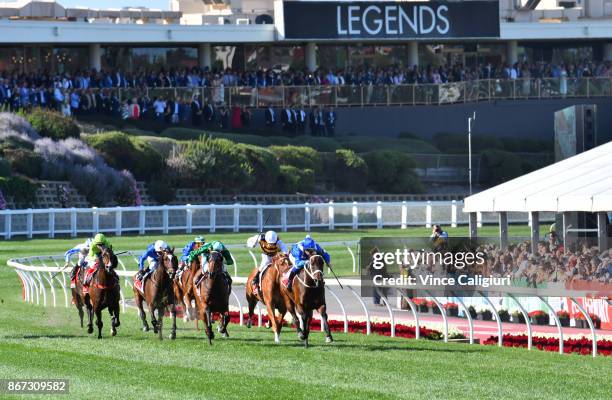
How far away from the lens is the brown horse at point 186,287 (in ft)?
63.3

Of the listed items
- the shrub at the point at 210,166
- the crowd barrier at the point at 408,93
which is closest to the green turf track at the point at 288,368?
the shrub at the point at 210,166

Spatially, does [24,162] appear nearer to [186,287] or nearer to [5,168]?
[5,168]

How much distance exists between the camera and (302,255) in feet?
57.8

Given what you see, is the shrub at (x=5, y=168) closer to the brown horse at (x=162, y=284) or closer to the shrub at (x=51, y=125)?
the shrub at (x=51, y=125)

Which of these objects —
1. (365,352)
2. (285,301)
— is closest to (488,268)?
(285,301)

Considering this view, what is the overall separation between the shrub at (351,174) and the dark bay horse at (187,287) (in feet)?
91.1

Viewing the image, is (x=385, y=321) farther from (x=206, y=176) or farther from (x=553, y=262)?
(x=206, y=176)

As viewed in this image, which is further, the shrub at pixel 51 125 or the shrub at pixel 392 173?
the shrub at pixel 392 173

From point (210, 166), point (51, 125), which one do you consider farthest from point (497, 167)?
point (51, 125)

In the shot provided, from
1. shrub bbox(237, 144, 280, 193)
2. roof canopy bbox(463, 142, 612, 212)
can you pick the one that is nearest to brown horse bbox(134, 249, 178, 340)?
roof canopy bbox(463, 142, 612, 212)

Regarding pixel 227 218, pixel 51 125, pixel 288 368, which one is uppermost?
pixel 51 125

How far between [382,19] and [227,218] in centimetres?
2043

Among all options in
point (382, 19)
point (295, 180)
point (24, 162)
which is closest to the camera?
point (24, 162)

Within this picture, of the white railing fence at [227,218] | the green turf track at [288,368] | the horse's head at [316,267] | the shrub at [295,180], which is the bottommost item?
the green turf track at [288,368]
